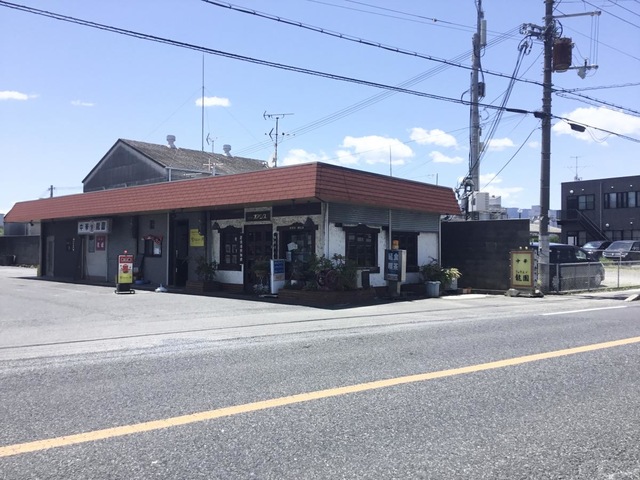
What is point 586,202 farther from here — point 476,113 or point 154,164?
point 154,164

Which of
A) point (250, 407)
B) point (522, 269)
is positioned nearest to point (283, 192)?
point (522, 269)

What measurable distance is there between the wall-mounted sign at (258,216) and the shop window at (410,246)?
5170mm

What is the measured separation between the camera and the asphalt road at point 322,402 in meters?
4.05

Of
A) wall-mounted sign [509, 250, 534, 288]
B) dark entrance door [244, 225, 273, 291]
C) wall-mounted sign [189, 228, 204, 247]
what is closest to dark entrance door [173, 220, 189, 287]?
wall-mounted sign [189, 228, 204, 247]

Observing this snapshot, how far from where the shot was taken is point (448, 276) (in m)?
20.4

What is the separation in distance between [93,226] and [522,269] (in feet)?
66.7

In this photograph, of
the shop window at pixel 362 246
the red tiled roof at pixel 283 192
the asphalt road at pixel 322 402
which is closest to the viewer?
the asphalt road at pixel 322 402

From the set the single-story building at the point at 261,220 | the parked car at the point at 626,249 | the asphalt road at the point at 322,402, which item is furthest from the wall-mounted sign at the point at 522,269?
the parked car at the point at 626,249

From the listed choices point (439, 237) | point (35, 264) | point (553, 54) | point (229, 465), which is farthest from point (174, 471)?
point (35, 264)

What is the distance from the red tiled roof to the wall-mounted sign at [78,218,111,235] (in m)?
1.04

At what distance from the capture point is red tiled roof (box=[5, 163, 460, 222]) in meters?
16.7

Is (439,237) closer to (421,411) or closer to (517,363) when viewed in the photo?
(517,363)

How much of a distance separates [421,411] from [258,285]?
47.5ft

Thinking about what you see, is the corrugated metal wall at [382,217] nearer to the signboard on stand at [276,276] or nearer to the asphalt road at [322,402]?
the signboard on stand at [276,276]
